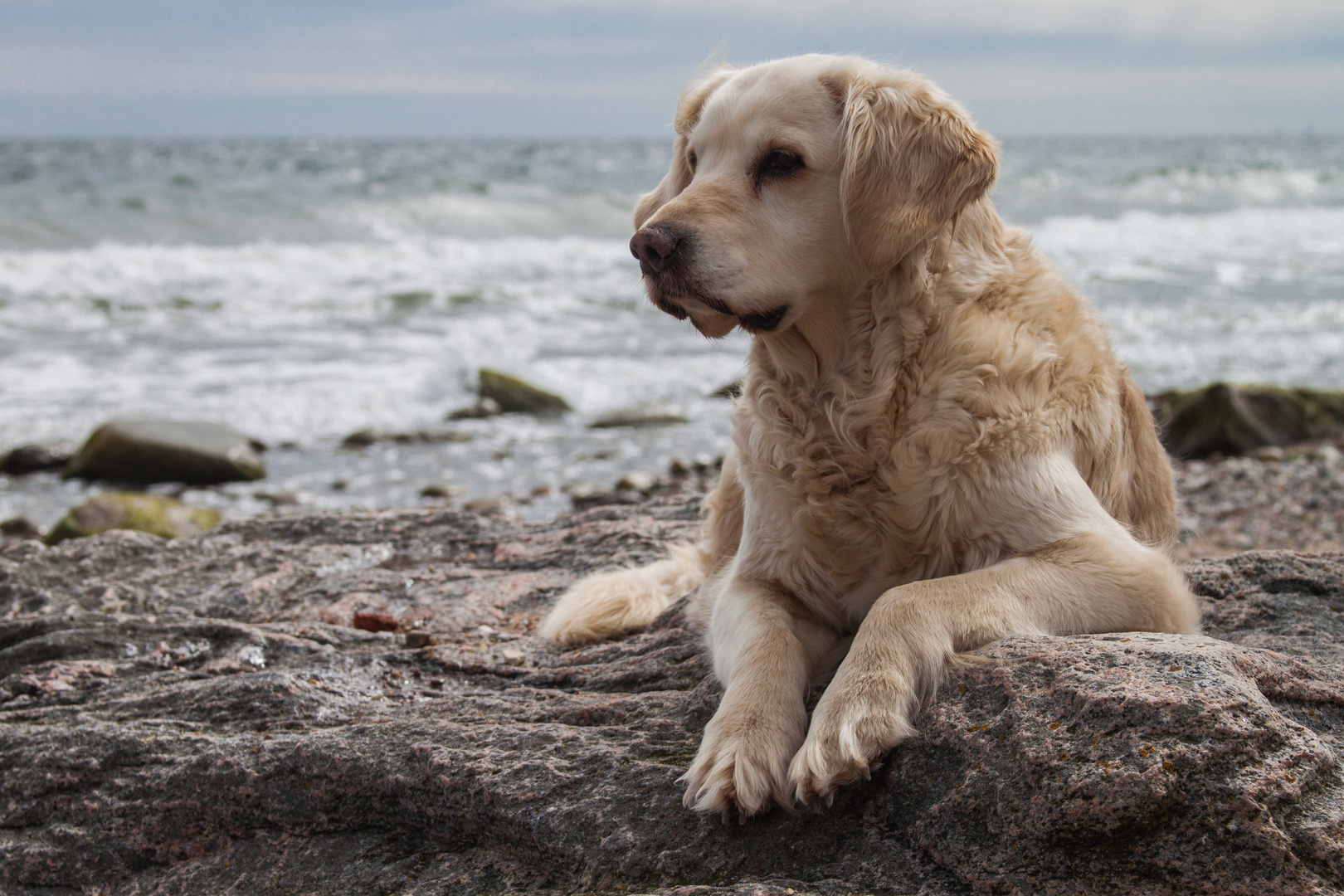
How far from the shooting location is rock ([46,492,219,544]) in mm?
7305

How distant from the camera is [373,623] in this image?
3.87 meters

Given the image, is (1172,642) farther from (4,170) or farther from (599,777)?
(4,170)

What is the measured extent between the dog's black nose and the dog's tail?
4.72 ft

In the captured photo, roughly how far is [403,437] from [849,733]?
884cm

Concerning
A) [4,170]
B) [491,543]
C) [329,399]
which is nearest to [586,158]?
[4,170]

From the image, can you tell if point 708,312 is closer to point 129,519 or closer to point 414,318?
point 129,519

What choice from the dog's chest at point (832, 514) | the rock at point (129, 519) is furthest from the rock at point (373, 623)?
the rock at point (129, 519)

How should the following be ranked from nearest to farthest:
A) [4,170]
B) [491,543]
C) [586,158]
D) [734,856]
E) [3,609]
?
[734,856] < [3,609] < [491,543] < [4,170] < [586,158]

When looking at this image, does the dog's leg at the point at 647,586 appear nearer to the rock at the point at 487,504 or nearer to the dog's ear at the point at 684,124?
the dog's ear at the point at 684,124

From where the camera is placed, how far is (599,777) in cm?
243

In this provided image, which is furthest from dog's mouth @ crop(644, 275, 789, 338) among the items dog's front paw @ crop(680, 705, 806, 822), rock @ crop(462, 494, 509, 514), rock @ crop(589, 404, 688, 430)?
rock @ crop(589, 404, 688, 430)

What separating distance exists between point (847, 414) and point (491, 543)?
244cm

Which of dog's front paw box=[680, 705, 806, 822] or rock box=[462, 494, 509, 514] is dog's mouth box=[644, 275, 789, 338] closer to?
dog's front paw box=[680, 705, 806, 822]

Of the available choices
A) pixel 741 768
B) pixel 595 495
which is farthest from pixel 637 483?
pixel 741 768
